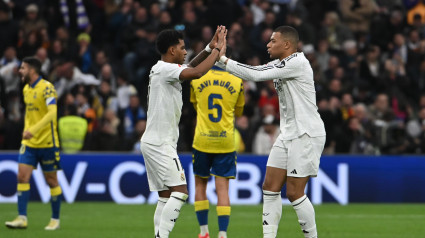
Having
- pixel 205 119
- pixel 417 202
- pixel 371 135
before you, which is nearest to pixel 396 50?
pixel 371 135

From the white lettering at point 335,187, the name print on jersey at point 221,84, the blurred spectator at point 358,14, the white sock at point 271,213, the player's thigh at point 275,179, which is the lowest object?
the white lettering at point 335,187

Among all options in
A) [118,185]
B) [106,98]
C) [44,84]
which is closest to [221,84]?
[44,84]

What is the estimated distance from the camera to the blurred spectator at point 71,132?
18641mm

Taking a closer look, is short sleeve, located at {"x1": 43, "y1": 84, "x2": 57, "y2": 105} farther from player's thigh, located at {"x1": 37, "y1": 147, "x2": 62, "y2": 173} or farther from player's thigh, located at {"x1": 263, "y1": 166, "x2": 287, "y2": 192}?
player's thigh, located at {"x1": 263, "y1": 166, "x2": 287, "y2": 192}

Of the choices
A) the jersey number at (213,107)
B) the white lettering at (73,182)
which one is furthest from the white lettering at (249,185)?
the jersey number at (213,107)

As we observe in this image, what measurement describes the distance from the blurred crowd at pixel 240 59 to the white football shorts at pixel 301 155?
7.72 m

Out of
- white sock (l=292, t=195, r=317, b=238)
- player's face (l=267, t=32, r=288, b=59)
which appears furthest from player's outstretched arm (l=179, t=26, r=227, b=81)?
white sock (l=292, t=195, r=317, b=238)

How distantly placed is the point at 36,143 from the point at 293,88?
15.6ft

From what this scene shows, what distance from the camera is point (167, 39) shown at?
9992 mm

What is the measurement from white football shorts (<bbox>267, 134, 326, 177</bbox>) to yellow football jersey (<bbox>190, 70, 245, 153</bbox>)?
6.98 ft

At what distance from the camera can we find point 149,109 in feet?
32.7

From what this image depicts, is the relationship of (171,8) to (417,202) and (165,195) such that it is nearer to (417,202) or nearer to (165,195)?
(417,202)

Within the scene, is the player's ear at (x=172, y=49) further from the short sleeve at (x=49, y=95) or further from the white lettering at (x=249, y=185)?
the white lettering at (x=249, y=185)

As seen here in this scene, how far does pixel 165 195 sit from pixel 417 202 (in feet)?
31.0
